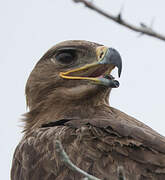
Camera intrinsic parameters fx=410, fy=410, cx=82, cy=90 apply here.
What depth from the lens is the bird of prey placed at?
3.88 metres

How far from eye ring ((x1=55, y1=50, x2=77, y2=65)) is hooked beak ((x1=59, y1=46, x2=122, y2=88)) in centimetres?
16

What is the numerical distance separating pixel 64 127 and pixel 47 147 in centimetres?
34

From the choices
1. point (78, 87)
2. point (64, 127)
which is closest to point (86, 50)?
point (78, 87)

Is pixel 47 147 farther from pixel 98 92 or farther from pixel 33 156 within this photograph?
pixel 98 92

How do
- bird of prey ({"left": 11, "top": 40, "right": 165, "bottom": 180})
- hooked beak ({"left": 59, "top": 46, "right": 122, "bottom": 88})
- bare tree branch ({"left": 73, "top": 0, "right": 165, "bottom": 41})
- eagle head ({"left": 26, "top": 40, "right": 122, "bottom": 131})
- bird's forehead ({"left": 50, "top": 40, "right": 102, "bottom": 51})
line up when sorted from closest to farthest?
1. bare tree branch ({"left": 73, "top": 0, "right": 165, "bottom": 41})
2. bird of prey ({"left": 11, "top": 40, "right": 165, "bottom": 180})
3. hooked beak ({"left": 59, "top": 46, "right": 122, "bottom": 88})
4. eagle head ({"left": 26, "top": 40, "right": 122, "bottom": 131})
5. bird's forehead ({"left": 50, "top": 40, "right": 102, "bottom": 51})

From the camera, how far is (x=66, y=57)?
17.8 ft

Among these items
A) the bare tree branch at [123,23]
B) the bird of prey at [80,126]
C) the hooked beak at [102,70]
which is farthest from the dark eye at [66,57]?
the bare tree branch at [123,23]

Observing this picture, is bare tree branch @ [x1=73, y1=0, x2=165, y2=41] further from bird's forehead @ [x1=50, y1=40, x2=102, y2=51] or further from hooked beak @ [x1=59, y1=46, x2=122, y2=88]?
bird's forehead @ [x1=50, y1=40, x2=102, y2=51]

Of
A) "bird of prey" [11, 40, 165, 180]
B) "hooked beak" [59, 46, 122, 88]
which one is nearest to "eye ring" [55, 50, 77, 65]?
"bird of prey" [11, 40, 165, 180]

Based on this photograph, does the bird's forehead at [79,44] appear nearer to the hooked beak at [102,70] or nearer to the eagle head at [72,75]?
the eagle head at [72,75]

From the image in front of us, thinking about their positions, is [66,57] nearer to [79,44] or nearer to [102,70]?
[79,44]

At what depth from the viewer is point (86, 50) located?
17.4 feet

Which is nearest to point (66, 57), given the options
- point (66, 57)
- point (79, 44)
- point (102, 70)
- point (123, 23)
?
point (66, 57)

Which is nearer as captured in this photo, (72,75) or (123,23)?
(123,23)
